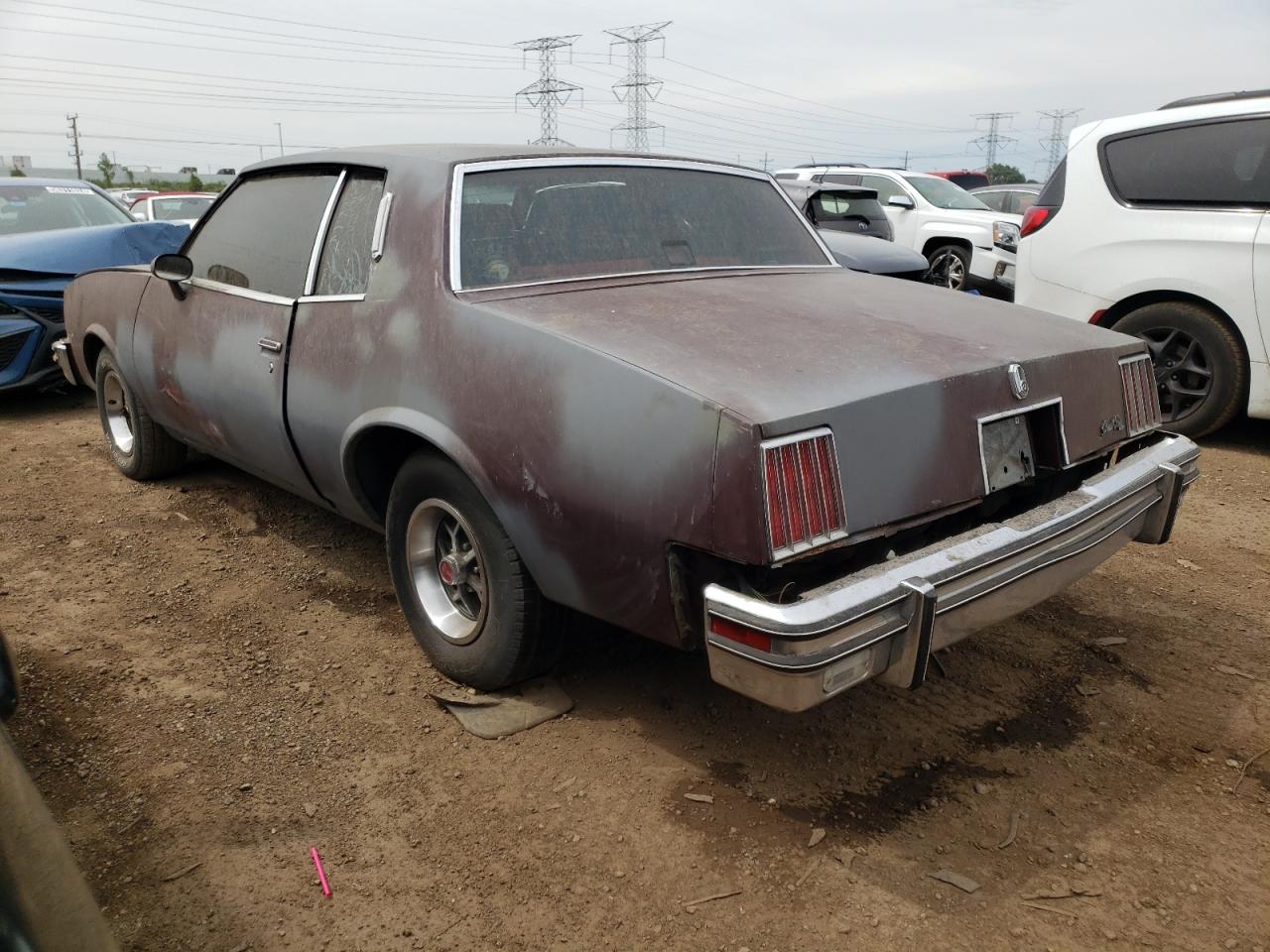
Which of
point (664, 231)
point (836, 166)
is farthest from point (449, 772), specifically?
point (836, 166)

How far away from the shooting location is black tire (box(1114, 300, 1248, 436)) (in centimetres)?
530

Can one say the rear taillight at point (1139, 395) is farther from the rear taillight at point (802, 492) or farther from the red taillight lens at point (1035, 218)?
the red taillight lens at point (1035, 218)

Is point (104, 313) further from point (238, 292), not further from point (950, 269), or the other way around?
point (950, 269)

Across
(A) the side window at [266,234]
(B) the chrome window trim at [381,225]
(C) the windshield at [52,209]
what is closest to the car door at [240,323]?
(A) the side window at [266,234]

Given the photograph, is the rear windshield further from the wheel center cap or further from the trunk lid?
the wheel center cap

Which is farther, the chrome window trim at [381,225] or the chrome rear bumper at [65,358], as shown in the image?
the chrome rear bumper at [65,358]

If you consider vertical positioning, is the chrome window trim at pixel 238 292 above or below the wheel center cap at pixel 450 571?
above

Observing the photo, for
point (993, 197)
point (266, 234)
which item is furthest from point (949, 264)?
point (266, 234)

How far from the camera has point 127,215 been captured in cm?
800

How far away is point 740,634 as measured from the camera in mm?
2045

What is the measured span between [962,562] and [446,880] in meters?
1.39

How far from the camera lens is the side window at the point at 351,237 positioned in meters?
3.11

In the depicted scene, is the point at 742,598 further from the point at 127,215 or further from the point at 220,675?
the point at 127,215

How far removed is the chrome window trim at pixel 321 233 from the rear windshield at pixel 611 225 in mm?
601
